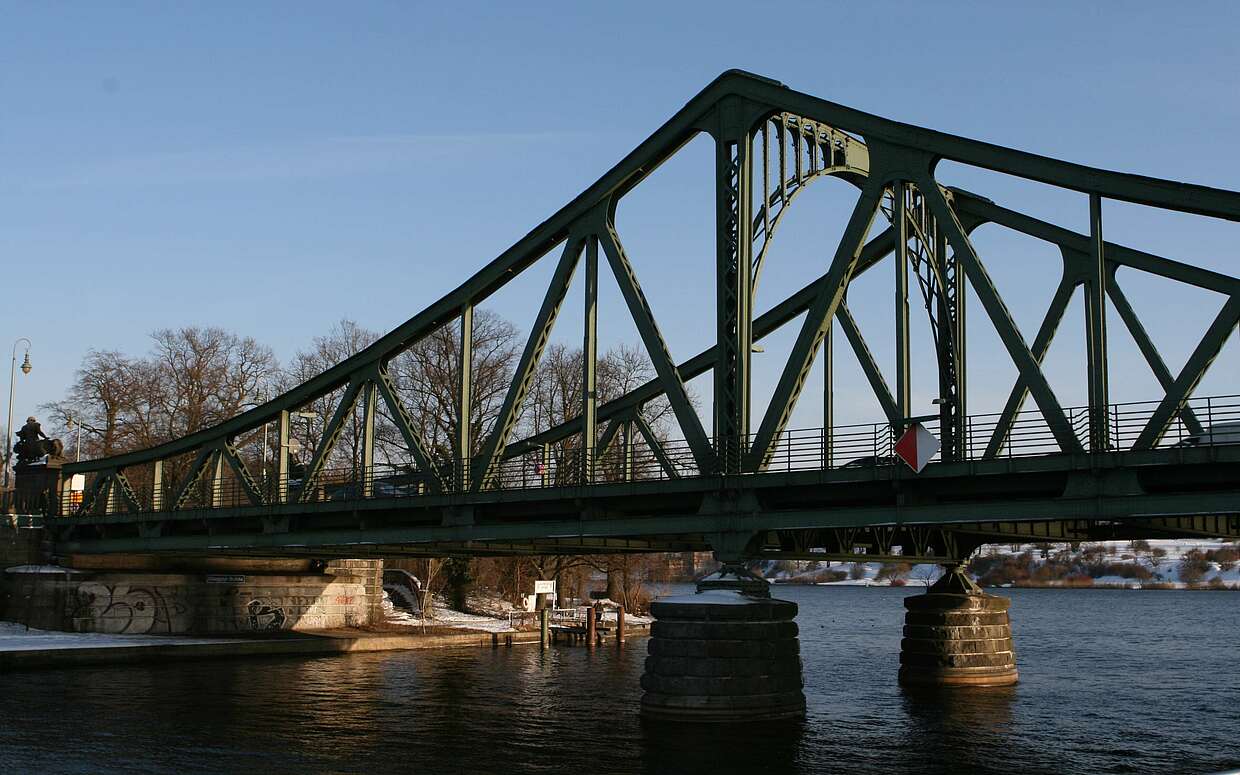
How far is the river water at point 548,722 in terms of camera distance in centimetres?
2762

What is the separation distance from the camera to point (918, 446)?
29.1 meters

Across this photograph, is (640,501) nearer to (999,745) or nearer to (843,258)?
(843,258)

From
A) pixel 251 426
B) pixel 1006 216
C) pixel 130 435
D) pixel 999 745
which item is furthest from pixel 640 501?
pixel 130 435

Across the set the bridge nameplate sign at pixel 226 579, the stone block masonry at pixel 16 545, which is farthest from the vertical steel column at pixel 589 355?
the stone block masonry at pixel 16 545

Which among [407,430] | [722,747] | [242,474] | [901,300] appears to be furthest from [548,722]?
[242,474]

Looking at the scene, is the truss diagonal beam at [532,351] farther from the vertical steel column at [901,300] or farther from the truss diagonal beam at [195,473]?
the truss diagonal beam at [195,473]

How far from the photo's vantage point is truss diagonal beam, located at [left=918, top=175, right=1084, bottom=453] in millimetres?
27891

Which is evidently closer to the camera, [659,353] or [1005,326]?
[1005,326]

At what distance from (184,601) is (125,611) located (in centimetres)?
256

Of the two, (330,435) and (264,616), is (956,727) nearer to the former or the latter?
(330,435)

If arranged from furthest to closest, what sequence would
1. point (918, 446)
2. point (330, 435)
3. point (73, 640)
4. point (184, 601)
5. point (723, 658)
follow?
point (184, 601) → point (73, 640) → point (330, 435) → point (723, 658) → point (918, 446)

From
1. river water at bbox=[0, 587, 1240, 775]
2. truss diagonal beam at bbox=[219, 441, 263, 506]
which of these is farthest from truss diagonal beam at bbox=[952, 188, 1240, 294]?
truss diagonal beam at bbox=[219, 441, 263, 506]

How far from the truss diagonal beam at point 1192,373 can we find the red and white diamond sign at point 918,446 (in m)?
4.20

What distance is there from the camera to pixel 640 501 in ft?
116
